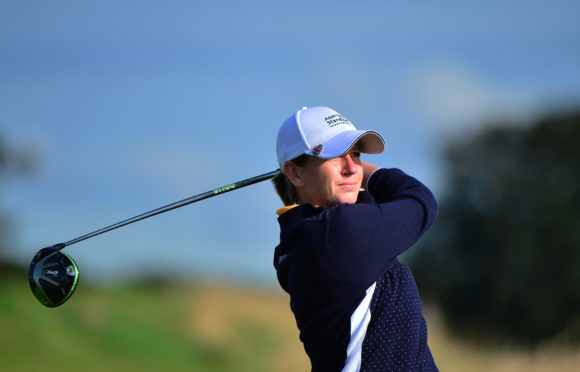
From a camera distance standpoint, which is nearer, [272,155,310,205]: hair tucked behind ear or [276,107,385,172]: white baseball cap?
[276,107,385,172]: white baseball cap

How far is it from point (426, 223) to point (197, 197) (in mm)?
1145

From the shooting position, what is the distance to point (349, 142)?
2502 mm

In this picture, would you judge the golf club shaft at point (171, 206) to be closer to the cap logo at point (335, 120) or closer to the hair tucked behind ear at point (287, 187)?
the hair tucked behind ear at point (287, 187)

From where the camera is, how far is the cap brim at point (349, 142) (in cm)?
250

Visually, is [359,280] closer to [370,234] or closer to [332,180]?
[370,234]

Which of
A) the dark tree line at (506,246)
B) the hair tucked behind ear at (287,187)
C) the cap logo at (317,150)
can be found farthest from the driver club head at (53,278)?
the dark tree line at (506,246)

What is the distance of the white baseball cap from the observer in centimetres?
252

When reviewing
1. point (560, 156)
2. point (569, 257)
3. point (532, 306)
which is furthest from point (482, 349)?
point (560, 156)

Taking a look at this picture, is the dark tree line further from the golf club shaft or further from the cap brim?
the cap brim

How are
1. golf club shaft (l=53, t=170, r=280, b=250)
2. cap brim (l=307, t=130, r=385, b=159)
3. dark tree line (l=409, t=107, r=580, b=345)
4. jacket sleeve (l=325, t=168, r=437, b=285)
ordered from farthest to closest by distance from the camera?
dark tree line (l=409, t=107, r=580, b=345) < golf club shaft (l=53, t=170, r=280, b=250) < cap brim (l=307, t=130, r=385, b=159) < jacket sleeve (l=325, t=168, r=437, b=285)

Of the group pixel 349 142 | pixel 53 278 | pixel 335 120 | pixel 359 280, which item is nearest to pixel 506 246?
pixel 53 278

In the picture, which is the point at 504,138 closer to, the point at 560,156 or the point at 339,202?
the point at 560,156

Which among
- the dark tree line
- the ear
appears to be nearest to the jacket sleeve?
the ear

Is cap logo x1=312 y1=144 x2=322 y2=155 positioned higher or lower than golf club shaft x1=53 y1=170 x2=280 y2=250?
higher
